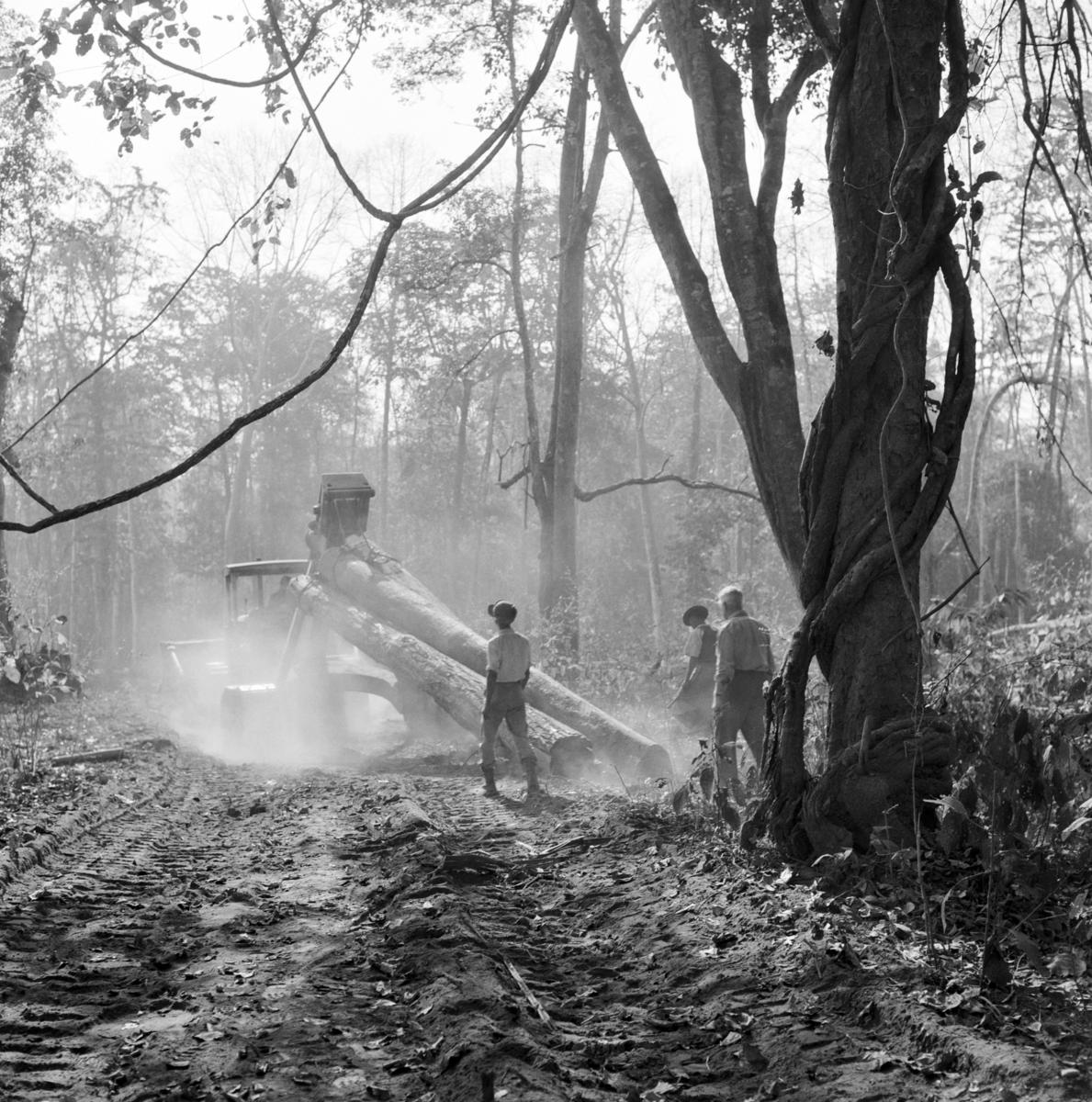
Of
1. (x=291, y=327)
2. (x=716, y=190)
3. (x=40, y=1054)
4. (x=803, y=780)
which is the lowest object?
(x=40, y=1054)

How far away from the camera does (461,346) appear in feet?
139

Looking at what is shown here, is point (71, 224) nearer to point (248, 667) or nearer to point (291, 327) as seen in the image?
point (248, 667)

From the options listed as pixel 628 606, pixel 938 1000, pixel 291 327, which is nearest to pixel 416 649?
pixel 938 1000

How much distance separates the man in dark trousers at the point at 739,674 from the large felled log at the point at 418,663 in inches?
104

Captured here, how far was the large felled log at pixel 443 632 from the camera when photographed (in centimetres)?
1250

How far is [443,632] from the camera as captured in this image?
1595 cm

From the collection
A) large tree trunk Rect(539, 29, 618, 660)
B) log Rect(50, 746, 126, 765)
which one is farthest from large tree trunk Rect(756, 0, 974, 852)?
large tree trunk Rect(539, 29, 618, 660)

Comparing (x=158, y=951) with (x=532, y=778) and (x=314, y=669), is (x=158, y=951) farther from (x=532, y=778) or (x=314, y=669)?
(x=314, y=669)

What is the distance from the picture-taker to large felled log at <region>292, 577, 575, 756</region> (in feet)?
42.2

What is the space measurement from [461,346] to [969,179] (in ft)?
121

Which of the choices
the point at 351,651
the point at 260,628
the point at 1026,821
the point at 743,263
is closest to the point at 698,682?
the point at 743,263

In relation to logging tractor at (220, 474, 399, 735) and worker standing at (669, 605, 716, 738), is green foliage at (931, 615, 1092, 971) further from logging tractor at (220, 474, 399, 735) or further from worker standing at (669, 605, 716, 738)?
logging tractor at (220, 474, 399, 735)

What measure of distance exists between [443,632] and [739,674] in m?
6.50

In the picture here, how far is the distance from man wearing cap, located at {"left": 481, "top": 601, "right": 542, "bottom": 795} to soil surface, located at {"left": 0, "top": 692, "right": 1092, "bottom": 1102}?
2.69 m
